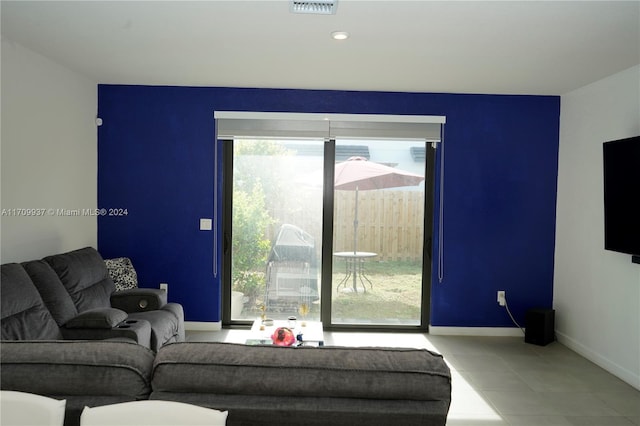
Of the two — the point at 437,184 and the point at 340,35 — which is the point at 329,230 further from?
the point at 340,35

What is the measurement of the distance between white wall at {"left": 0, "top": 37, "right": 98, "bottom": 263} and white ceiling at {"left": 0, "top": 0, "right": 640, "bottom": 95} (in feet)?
0.59

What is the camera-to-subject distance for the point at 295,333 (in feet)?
13.9

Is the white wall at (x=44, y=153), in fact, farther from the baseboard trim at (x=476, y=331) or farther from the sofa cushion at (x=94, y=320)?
the baseboard trim at (x=476, y=331)

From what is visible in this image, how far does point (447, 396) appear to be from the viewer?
5.57 feet

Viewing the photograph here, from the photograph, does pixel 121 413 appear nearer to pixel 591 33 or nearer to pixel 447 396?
pixel 447 396

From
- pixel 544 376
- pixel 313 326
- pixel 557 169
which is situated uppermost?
pixel 557 169

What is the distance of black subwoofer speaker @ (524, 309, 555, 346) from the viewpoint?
5105mm

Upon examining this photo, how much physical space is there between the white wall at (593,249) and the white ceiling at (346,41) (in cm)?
28

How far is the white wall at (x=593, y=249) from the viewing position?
4.18m

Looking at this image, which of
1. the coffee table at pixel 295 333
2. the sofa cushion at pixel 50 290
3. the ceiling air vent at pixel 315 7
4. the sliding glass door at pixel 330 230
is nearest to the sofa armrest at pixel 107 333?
the sofa cushion at pixel 50 290

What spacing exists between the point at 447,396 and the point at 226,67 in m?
3.59

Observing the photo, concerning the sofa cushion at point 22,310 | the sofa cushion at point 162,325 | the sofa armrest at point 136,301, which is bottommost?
the sofa cushion at point 162,325

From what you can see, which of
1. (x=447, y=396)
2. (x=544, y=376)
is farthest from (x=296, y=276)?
(x=447, y=396)

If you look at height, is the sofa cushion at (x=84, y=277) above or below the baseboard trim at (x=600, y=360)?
above
